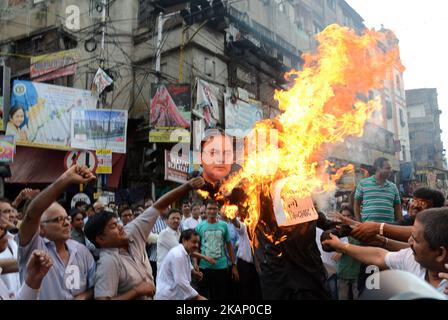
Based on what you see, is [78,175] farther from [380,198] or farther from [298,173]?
[380,198]

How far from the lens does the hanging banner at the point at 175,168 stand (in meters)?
15.0

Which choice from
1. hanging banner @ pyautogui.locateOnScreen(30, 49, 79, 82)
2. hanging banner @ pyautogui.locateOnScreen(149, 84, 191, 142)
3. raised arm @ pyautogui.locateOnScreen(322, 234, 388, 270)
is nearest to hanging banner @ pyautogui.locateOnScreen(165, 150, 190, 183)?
hanging banner @ pyautogui.locateOnScreen(149, 84, 191, 142)

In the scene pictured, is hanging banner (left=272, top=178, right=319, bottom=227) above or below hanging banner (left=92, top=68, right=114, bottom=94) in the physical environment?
below

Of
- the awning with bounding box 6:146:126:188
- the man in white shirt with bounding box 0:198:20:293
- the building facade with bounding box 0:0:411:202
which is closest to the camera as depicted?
the man in white shirt with bounding box 0:198:20:293

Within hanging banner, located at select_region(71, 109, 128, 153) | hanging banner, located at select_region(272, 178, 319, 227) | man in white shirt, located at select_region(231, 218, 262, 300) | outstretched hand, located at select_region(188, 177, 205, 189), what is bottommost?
man in white shirt, located at select_region(231, 218, 262, 300)

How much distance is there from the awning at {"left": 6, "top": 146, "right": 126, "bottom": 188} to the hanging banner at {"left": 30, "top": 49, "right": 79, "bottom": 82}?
122 inches

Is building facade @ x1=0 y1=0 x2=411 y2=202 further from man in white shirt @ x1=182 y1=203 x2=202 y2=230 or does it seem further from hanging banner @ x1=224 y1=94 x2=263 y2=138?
man in white shirt @ x1=182 y1=203 x2=202 y2=230

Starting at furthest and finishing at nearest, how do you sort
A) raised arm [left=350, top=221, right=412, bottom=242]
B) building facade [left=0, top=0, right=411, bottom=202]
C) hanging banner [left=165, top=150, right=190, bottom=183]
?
building facade [left=0, top=0, right=411, bottom=202] → hanging banner [left=165, top=150, right=190, bottom=183] → raised arm [left=350, top=221, right=412, bottom=242]

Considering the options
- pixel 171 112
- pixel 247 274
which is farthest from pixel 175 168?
pixel 247 274

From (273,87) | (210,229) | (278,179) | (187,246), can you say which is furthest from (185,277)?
(273,87)

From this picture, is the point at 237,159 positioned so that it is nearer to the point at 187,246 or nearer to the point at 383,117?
the point at 187,246

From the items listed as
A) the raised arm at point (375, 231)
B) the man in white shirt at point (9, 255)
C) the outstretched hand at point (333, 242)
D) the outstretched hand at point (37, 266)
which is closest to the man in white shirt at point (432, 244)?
the outstretched hand at point (333, 242)

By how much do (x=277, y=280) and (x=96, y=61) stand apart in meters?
16.4

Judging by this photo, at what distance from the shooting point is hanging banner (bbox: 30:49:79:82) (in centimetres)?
1652
